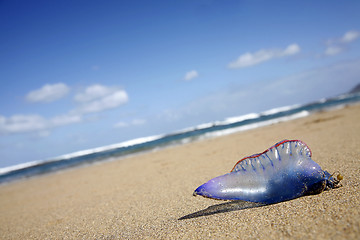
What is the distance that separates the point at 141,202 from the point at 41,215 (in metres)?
1.83

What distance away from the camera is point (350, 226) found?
58.7 inches

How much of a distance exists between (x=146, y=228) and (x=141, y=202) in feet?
3.14

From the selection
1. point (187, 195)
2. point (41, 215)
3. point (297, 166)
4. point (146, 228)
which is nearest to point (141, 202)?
point (187, 195)

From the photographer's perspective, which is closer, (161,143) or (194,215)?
Answer: (194,215)

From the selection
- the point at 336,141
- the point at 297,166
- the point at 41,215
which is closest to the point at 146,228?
the point at 297,166

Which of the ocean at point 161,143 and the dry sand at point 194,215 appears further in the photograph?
the ocean at point 161,143

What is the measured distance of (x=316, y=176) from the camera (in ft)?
6.70

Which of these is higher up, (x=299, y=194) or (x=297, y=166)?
(x=297, y=166)

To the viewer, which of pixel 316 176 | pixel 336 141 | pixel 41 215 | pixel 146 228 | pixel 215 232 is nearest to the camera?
pixel 215 232

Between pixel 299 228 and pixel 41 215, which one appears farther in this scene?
pixel 41 215

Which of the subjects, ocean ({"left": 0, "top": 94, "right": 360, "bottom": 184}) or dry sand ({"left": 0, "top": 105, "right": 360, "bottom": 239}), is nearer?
dry sand ({"left": 0, "top": 105, "right": 360, "bottom": 239})

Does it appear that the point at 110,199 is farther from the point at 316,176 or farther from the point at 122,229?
the point at 316,176

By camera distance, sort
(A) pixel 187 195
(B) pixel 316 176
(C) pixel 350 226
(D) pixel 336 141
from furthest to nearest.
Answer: (D) pixel 336 141, (A) pixel 187 195, (B) pixel 316 176, (C) pixel 350 226

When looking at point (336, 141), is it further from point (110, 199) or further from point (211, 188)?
point (110, 199)
